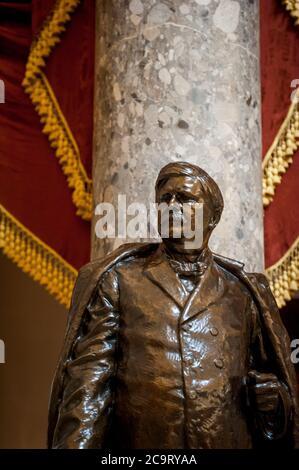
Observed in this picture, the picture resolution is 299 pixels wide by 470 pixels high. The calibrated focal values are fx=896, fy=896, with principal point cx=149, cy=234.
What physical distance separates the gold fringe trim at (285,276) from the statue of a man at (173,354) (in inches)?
23.4

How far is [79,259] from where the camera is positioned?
2395mm

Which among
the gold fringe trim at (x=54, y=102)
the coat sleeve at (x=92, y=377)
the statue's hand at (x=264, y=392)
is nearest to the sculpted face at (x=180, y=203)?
the coat sleeve at (x=92, y=377)

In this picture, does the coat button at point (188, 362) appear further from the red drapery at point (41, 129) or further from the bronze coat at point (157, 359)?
the red drapery at point (41, 129)

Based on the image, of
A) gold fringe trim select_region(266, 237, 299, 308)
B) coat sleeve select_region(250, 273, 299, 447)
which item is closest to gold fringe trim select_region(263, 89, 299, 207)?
gold fringe trim select_region(266, 237, 299, 308)

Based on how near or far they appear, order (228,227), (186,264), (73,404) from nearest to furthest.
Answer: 1. (73,404)
2. (186,264)
3. (228,227)

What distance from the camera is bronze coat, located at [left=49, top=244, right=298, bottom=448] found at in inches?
59.0

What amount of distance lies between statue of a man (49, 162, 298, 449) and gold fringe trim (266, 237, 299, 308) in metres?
0.59

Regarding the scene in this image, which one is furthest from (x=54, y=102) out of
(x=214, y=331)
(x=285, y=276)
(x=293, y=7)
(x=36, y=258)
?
(x=214, y=331)

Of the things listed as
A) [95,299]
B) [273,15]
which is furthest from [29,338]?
[95,299]

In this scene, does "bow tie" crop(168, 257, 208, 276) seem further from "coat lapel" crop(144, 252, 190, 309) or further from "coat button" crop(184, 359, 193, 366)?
"coat button" crop(184, 359, 193, 366)

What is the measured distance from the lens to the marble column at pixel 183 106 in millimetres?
2029

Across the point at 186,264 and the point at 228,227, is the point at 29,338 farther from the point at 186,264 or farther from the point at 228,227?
the point at 186,264

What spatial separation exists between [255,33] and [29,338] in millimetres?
1663

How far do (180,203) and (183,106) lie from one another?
0.51 metres
